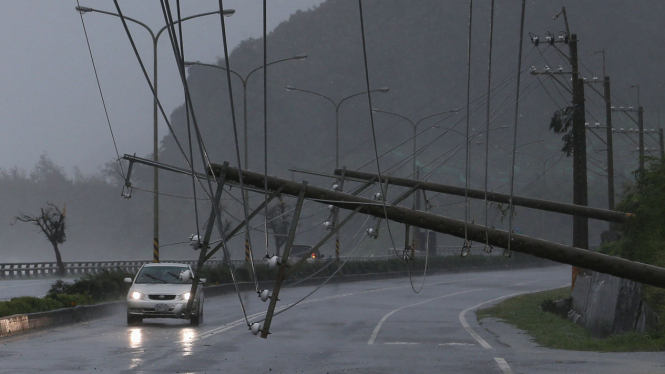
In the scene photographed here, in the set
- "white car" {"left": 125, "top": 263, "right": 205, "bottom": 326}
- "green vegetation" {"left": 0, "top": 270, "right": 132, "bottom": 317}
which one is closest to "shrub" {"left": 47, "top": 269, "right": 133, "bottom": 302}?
"green vegetation" {"left": 0, "top": 270, "right": 132, "bottom": 317}

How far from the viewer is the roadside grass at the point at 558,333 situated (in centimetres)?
1895

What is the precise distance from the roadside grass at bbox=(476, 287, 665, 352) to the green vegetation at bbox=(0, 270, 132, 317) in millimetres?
12057

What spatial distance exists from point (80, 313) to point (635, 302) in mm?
14651

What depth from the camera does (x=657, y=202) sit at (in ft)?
89.4

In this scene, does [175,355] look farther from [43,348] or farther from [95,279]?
[95,279]

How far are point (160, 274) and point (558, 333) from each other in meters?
10.6

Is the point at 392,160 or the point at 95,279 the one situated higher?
the point at 392,160

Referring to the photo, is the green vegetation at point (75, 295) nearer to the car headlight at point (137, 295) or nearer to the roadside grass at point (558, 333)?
the car headlight at point (137, 295)

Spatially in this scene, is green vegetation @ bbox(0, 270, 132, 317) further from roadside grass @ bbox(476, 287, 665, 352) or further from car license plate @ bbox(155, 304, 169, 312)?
roadside grass @ bbox(476, 287, 665, 352)

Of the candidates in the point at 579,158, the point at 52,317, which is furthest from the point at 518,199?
the point at 52,317

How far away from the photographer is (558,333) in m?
23.0

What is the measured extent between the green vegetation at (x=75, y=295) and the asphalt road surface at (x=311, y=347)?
0.94 meters

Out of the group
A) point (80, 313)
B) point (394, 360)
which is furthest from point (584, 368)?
point (80, 313)

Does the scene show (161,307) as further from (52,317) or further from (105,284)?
(105,284)
